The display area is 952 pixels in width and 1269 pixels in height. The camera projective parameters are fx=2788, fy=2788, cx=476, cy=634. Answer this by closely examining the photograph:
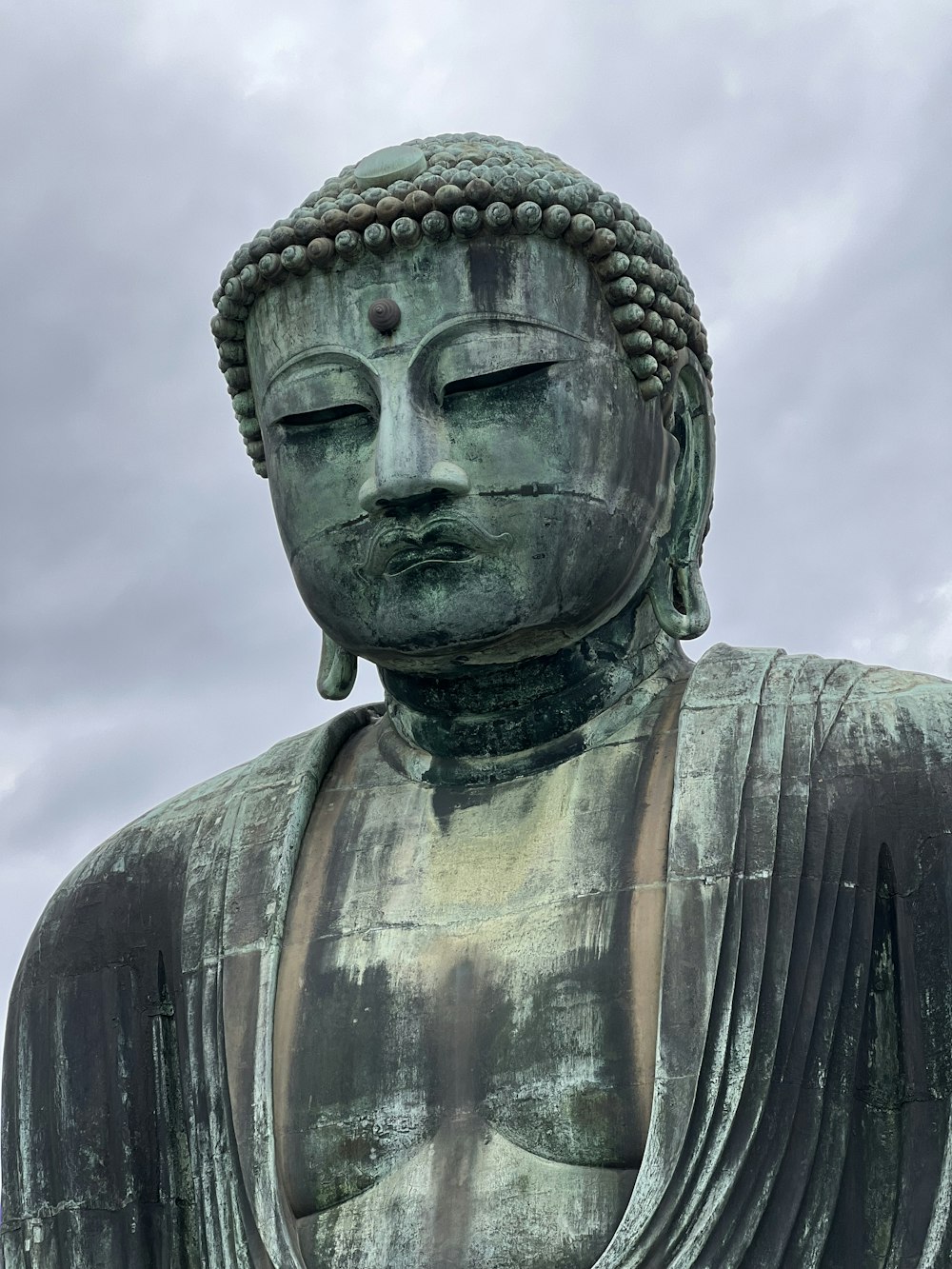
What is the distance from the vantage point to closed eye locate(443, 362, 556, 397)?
410 inches

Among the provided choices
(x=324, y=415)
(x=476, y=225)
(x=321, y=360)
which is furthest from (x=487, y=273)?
(x=324, y=415)

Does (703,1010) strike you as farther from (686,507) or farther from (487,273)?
(487,273)

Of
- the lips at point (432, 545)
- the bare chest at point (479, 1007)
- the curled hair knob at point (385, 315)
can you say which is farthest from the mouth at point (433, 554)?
the bare chest at point (479, 1007)

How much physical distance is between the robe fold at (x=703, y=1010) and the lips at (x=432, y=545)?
1.00m

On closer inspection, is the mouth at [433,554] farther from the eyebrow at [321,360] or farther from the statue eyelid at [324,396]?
the eyebrow at [321,360]

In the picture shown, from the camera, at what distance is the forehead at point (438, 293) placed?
1050 centimetres

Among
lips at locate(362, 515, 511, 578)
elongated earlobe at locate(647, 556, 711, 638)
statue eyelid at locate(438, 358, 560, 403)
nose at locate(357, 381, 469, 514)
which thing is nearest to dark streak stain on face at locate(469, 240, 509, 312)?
statue eyelid at locate(438, 358, 560, 403)

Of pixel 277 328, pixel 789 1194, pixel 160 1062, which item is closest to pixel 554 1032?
pixel 789 1194

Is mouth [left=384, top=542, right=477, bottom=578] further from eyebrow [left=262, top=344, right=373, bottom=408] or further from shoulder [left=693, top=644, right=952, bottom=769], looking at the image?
shoulder [left=693, top=644, right=952, bottom=769]

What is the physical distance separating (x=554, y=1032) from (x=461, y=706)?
1520 millimetres

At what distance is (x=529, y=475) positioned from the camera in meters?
10.4

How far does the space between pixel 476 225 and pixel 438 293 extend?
300 millimetres

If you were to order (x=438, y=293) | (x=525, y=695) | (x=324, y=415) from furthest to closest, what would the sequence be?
(x=525, y=695) → (x=324, y=415) → (x=438, y=293)

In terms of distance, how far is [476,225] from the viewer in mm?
10547
